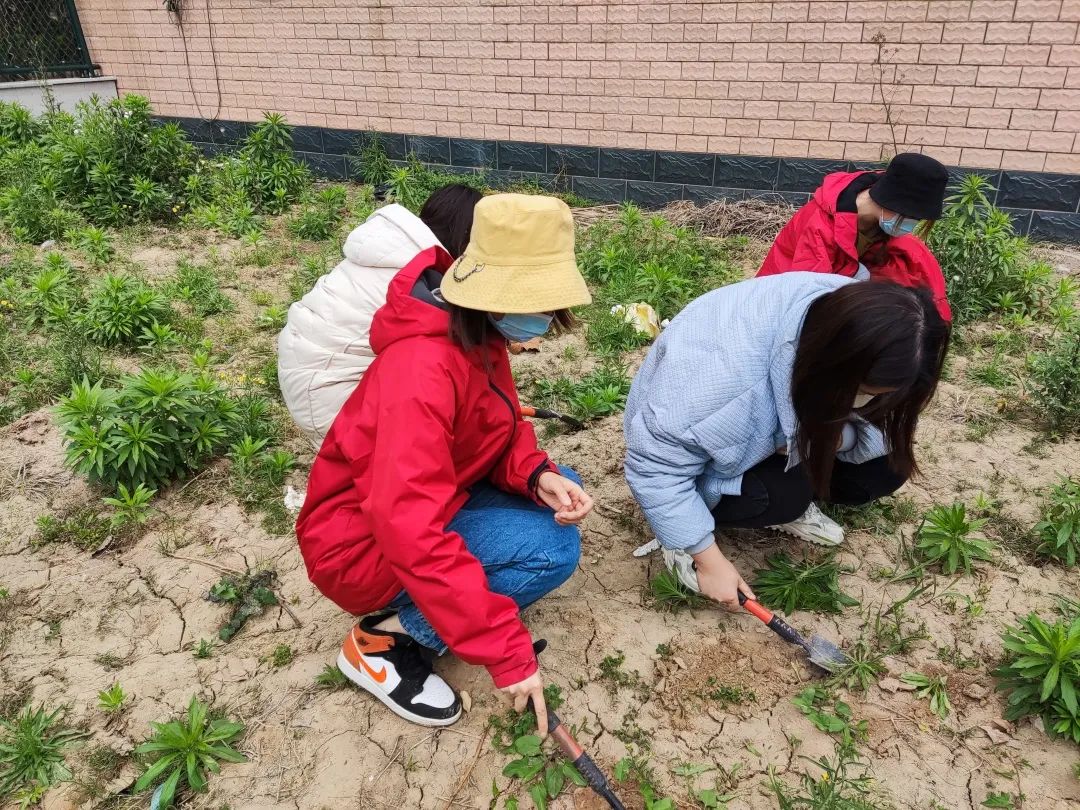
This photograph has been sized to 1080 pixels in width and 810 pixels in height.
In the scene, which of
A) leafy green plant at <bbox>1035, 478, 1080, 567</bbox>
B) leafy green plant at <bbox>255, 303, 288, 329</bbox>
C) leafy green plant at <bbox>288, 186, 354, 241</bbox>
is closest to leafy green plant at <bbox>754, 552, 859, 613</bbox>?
leafy green plant at <bbox>1035, 478, 1080, 567</bbox>

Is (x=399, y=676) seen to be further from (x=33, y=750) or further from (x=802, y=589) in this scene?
(x=802, y=589)

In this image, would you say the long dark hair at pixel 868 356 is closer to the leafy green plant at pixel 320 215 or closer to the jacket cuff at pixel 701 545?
the jacket cuff at pixel 701 545

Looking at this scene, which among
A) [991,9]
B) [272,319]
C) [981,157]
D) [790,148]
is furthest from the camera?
[790,148]

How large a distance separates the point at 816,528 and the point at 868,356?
1.02m

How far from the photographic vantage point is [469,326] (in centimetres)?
167

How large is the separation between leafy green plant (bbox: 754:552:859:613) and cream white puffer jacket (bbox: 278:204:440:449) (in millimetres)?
1472

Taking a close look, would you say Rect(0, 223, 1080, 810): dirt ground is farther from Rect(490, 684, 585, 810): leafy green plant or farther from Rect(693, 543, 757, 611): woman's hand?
Rect(693, 543, 757, 611): woman's hand

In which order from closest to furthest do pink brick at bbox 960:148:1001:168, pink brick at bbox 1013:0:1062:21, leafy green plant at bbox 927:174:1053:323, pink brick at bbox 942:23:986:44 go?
leafy green plant at bbox 927:174:1053:323, pink brick at bbox 1013:0:1062:21, pink brick at bbox 942:23:986:44, pink brick at bbox 960:148:1001:168

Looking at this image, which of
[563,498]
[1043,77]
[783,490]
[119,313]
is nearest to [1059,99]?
[1043,77]

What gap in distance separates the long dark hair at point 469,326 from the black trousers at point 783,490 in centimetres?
88

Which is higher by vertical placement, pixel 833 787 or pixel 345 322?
pixel 345 322

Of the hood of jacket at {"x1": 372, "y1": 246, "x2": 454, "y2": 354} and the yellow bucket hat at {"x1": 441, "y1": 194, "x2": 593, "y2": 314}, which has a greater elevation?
the yellow bucket hat at {"x1": 441, "y1": 194, "x2": 593, "y2": 314}

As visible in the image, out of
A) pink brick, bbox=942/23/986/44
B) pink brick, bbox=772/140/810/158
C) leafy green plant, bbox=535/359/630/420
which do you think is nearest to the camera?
leafy green plant, bbox=535/359/630/420

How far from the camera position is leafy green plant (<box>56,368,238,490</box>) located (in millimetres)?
2768
